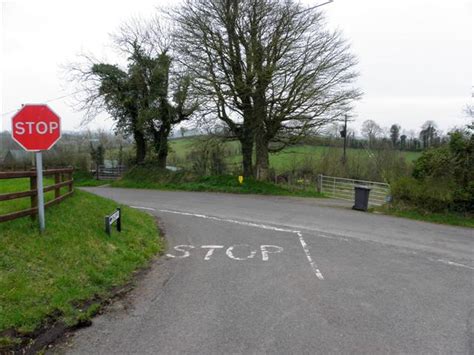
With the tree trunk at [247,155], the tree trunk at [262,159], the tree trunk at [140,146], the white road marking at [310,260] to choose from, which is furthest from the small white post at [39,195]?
the tree trunk at [140,146]

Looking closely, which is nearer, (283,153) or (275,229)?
(275,229)

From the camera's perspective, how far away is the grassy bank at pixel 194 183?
2159cm

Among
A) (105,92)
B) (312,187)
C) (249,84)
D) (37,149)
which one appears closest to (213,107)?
(249,84)

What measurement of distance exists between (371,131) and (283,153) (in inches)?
1164

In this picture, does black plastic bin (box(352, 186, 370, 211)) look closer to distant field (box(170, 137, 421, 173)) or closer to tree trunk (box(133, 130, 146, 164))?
distant field (box(170, 137, 421, 173))

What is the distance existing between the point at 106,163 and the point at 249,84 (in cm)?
2098

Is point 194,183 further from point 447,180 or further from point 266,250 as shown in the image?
point 266,250

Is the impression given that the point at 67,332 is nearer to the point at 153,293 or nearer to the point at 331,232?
the point at 153,293

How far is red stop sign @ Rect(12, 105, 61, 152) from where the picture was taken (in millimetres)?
6945

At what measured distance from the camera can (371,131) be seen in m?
51.0

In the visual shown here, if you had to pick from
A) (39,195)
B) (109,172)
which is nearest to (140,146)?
(109,172)

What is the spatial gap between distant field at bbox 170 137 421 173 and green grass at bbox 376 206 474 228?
35.3 ft

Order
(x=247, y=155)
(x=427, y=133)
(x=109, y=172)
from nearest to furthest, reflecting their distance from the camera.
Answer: (x=247, y=155) < (x=109, y=172) < (x=427, y=133)

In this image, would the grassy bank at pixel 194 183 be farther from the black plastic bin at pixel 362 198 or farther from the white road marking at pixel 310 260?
the white road marking at pixel 310 260
